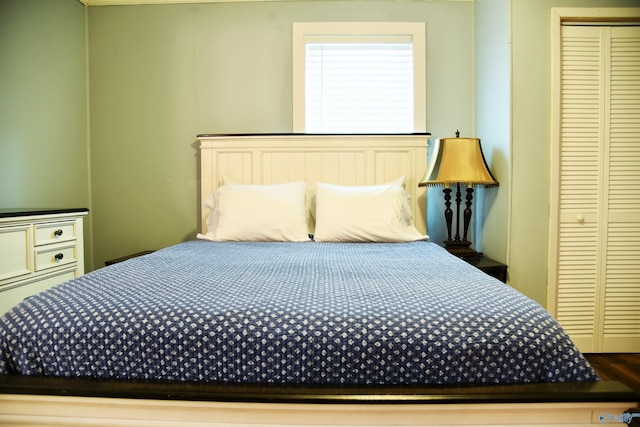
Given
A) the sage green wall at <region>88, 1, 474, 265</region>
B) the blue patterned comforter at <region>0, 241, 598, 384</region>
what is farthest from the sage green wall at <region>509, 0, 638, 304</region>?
the blue patterned comforter at <region>0, 241, 598, 384</region>

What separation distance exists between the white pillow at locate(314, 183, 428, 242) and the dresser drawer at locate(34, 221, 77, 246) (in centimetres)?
147

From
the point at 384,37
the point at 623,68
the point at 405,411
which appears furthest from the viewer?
the point at 384,37

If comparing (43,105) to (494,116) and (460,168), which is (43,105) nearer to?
(460,168)

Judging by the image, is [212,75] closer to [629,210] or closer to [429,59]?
[429,59]

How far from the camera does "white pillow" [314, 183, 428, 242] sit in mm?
2238

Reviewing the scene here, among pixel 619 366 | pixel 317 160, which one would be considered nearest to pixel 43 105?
pixel 317 160

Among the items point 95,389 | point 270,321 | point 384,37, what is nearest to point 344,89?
point 384,37

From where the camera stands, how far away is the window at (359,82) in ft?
9.19

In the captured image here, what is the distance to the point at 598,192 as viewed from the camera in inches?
90.4

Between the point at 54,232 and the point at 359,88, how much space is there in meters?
2.19

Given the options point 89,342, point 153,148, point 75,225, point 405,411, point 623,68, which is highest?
point 623,68

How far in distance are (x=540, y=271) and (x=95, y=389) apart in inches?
91.5

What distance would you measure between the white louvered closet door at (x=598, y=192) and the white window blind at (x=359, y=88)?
1.02m

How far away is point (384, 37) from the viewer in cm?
280
